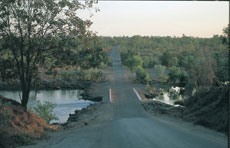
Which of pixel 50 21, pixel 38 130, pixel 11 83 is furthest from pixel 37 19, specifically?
pixel 38 130

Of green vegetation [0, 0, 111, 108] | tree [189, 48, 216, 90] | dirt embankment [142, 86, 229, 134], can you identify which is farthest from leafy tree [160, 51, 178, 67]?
green vegetation [0, 0, 111, 108]

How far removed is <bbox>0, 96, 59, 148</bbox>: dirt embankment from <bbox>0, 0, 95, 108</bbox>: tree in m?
2.11

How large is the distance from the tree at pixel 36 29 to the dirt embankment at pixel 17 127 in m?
2.11

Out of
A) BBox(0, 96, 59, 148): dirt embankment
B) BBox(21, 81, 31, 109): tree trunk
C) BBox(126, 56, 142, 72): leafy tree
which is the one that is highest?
BBox(126, 56, 142, 72): leafy tree

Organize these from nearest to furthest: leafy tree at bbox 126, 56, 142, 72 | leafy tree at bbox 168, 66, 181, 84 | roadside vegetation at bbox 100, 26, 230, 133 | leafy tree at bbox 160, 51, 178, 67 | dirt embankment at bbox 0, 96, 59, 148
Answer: dirt embankment at bbox 0, 96, 59, 148 → roadside vegetation at bbox 100, 26, 230, 133 → leafy tree at bbox 168, 66, 181, 84 → leafy tree at bbox 126, 56, 142, 72 → leafy tree at bbox 160, 51, 178, 67

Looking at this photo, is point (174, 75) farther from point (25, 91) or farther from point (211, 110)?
point (25, 91)

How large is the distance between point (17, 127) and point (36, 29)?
19.7 feet

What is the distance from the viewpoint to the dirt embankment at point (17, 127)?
39.2 feet

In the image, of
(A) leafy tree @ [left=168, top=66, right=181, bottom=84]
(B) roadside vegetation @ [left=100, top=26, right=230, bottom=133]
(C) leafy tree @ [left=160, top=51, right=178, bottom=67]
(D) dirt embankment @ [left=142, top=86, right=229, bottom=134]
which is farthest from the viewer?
(C) leafy tree @ [left=160, top=51, right=178, bottom=67]

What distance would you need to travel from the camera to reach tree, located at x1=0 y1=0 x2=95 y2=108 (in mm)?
15953

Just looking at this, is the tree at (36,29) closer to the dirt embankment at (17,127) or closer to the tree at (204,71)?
the dirt embankment at (17,127)

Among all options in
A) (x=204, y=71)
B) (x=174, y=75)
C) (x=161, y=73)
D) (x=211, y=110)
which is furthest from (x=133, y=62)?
(x=211, y=110)

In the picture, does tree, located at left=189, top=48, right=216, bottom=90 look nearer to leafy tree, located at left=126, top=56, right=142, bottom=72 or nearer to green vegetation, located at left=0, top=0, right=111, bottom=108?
green vegetation, located at left=0, top=0, right=111, bottom=108

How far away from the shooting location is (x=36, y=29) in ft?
54.4
